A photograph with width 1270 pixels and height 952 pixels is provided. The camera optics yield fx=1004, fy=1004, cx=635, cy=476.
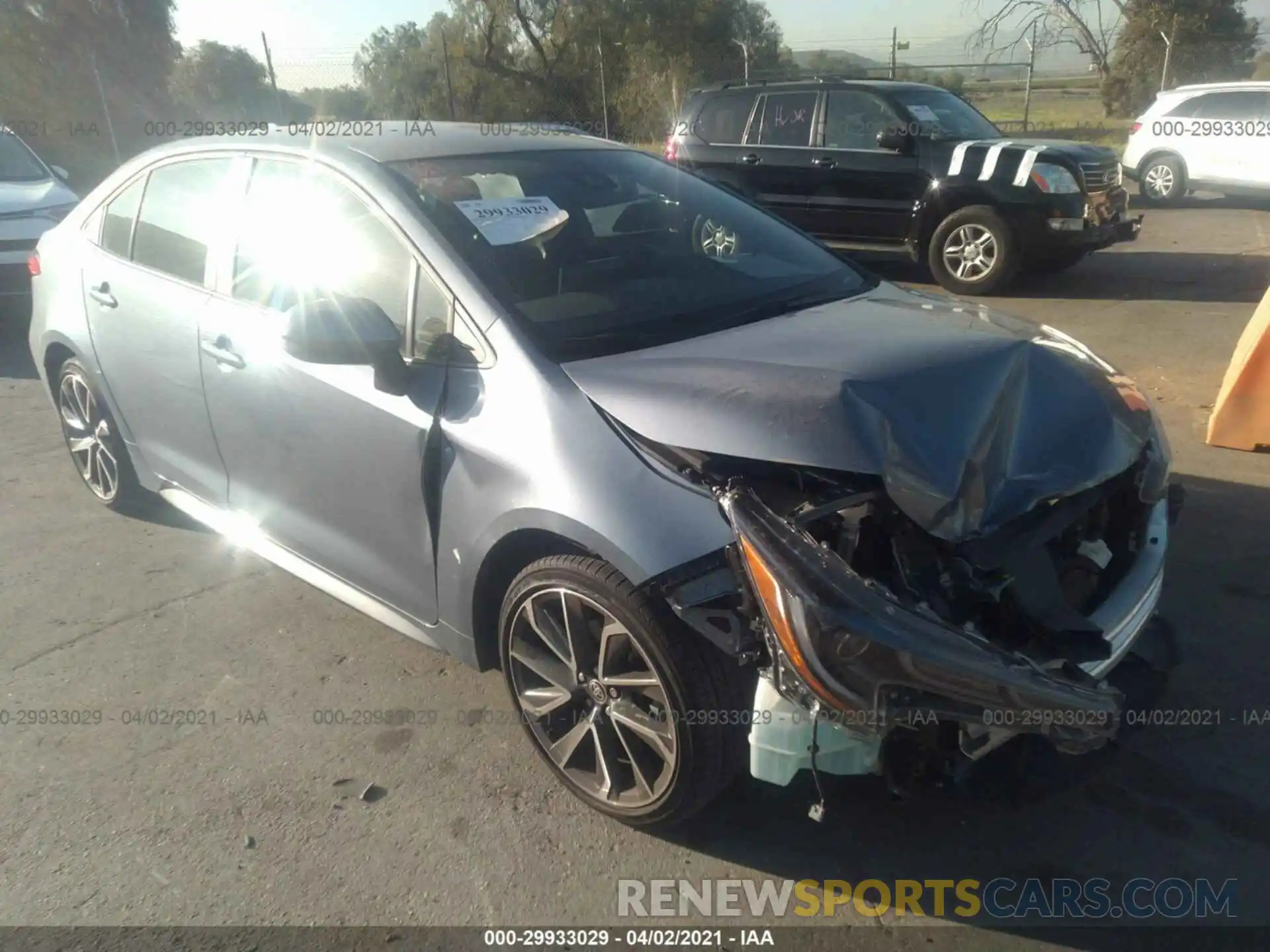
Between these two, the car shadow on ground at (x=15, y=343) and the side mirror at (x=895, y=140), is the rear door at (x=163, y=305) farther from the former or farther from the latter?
the side mirror at (x=895, y=140)

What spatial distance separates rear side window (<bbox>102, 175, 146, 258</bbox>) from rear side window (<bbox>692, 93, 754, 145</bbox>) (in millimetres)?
7183

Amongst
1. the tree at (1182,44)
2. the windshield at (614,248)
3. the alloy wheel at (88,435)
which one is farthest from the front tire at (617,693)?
the tree at (1182,44)

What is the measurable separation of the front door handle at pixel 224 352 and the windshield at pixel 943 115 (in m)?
7.61

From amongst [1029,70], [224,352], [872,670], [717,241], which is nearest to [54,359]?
[224,352]

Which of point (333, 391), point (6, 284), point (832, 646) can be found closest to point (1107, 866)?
point (832, 646)

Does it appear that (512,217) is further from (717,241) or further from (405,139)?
(717,241)

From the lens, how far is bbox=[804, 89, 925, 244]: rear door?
369 inches

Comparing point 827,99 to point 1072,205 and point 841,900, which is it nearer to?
point 1072,205

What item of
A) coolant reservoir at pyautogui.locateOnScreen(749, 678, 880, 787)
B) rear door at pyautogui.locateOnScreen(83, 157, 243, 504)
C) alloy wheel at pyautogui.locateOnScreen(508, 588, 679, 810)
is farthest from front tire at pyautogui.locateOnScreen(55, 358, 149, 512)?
coolant reservoir at pyautogui.locateOnScreen(749, 678, 880, 787)

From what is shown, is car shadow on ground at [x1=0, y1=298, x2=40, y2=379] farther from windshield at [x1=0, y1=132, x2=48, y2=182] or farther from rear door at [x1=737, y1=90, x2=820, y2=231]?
rear door at [x1=737, y1=90, x2=820, y2=231]

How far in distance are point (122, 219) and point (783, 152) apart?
7.12 metres

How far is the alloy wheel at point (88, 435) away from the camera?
15.3 feet

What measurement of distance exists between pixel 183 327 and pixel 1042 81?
26.4 metres

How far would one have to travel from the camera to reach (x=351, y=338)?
2.79 m
